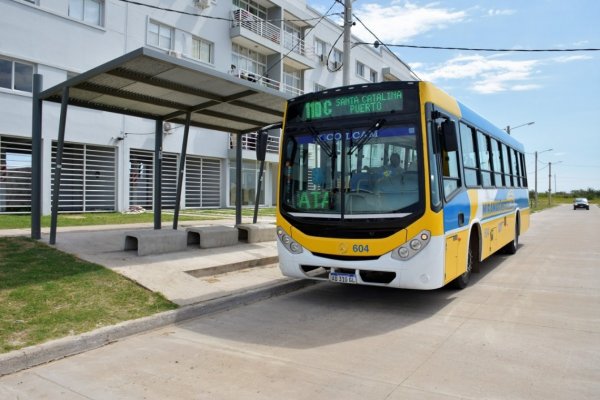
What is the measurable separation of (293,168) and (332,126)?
880 millimetres

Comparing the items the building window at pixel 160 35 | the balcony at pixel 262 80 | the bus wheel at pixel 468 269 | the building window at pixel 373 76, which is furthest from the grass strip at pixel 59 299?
the building window at pixel 373 76

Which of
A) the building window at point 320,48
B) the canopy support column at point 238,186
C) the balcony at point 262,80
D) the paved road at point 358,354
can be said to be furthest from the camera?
the building window at point 320,48

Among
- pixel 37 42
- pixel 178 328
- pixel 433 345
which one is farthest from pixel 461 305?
pixel 37 42

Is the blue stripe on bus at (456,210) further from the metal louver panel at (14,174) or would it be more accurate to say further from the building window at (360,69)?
the building window at (360,69)

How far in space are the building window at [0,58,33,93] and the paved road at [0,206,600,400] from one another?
15.3 meters

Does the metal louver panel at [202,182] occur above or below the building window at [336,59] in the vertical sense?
below

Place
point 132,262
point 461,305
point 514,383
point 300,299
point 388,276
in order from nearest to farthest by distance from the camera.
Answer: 1. point 514,383
2. point 388,276
3. point 461,305
4. point 300,299
5. point 132,262

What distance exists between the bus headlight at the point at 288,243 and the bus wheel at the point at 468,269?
2701 millimetres

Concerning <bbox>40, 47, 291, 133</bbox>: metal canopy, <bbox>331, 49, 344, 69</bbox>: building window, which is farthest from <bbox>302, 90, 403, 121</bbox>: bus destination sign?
<bbox>331, 49, 344, 69</bbox>: building window

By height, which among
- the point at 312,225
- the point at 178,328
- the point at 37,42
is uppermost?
the point at 37,42

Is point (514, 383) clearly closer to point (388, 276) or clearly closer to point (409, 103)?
point (388, 276)

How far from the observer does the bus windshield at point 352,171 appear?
6473 millimetres

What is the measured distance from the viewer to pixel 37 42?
59.1 feet

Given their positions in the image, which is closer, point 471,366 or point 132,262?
point 471,366
